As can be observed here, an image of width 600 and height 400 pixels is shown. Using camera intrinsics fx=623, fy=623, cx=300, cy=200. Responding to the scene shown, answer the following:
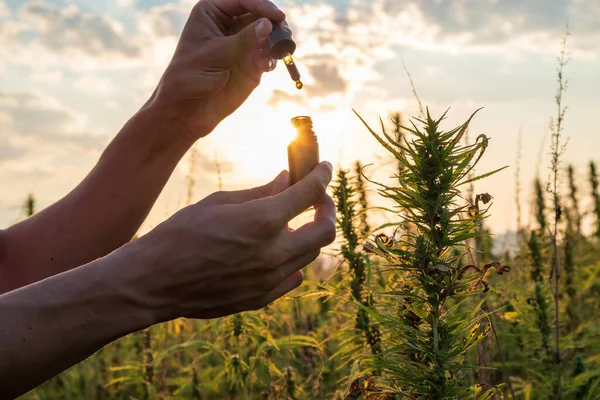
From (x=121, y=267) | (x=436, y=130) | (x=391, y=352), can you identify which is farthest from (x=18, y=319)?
(x=436, y=130)

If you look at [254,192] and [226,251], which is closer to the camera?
[226,251]

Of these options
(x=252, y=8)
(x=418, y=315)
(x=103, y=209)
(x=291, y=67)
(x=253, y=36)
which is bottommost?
(x=418, y=315)

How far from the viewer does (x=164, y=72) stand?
3240 mm

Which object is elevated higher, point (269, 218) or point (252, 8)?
point (252, 8)

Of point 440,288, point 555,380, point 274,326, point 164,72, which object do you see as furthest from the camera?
point 274,326

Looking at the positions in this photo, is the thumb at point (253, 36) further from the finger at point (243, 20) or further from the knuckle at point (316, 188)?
the knuckle at point (316, 188)

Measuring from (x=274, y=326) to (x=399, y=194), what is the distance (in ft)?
12.5

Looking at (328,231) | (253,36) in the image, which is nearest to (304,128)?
(328,231)

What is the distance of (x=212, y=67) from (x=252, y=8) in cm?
36

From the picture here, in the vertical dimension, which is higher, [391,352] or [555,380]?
[391,352]

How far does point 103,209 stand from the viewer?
3.17m

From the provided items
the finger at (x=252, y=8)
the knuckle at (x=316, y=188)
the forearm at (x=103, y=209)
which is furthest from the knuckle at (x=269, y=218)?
the forearm at (x=103, y=209)

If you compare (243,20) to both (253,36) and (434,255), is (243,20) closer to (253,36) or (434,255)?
(253,36)

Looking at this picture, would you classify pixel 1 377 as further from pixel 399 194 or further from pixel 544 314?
pixel 544 314
